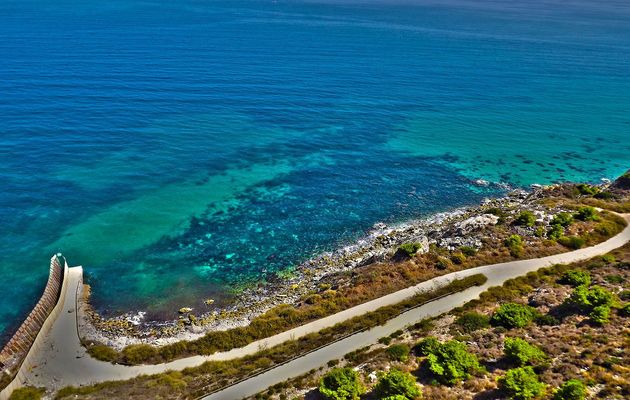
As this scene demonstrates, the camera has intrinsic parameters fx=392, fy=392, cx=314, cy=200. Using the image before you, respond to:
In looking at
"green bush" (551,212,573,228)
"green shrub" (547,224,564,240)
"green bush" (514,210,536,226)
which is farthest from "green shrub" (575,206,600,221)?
"green bush" (514,210,536,226)

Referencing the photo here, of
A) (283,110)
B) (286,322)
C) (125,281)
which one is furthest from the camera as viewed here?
(283,110)

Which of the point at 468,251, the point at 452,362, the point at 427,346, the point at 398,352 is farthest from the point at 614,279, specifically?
the point at 398,352

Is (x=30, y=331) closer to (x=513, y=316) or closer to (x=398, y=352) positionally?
(x=398, y=352)

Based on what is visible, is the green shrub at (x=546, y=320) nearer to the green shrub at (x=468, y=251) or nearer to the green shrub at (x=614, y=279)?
the green shrub at (x=614, y=279)

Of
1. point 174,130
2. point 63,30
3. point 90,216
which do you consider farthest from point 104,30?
point 90,216

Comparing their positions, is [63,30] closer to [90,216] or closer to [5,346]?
[90,216]

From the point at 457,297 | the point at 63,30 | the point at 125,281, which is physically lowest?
the point at 125,281

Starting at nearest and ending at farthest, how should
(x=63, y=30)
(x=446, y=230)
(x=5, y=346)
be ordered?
(x=5, y=346) < (x=446, y=230) < (x=63, y=30)
